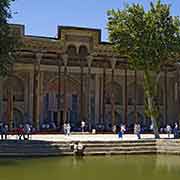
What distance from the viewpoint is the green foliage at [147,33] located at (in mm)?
30938

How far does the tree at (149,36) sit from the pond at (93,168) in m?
8.49

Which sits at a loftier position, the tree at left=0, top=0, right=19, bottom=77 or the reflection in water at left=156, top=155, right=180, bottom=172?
the tree at left=0, top=0, right=19, bottom=77

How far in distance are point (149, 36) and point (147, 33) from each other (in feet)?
0.82

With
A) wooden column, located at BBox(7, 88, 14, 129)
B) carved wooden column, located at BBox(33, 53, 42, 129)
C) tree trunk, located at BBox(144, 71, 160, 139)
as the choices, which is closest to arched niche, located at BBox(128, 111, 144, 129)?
carved wooden column, located at BBox(33, 53, 42, 129)

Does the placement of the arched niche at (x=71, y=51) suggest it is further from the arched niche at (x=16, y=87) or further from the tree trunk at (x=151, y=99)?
the tree trunk at (x=151, y=99)

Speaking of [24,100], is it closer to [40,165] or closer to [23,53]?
[23,53]

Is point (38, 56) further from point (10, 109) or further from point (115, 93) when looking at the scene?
point (115, 93)

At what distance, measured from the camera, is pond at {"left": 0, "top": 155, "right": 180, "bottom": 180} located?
16719mm

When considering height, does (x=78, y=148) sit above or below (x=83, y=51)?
below

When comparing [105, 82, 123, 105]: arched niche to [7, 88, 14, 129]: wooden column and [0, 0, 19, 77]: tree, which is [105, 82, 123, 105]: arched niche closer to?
[7, 88, 14, 129]: wooden column

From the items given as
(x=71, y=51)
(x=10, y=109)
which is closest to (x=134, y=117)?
(x=71, y=51)

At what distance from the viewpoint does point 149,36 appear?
30891 millimetres

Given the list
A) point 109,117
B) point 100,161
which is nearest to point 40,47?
point 109,117

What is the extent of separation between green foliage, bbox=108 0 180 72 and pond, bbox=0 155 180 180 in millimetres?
8805
